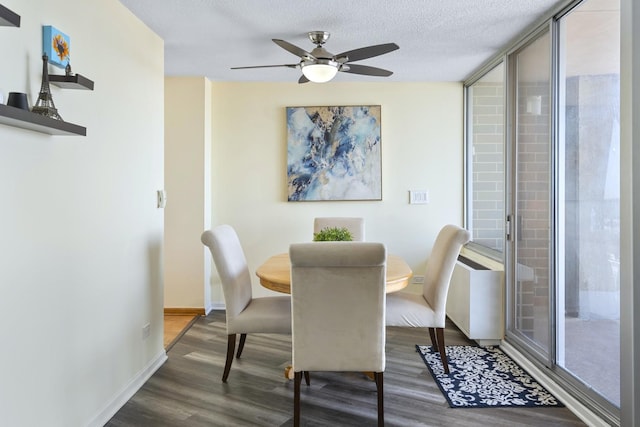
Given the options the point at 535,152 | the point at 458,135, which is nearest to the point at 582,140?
the point at 535,152

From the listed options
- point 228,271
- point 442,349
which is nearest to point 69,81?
point 228,271

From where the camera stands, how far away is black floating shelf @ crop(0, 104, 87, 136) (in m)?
1.45

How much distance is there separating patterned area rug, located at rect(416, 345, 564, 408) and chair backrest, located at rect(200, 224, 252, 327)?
4.45ft

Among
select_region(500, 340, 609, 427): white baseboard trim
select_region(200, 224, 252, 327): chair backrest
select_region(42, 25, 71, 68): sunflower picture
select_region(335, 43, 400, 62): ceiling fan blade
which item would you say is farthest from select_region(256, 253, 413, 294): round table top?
select_region(42, 25, 71, 68): sunflower picture

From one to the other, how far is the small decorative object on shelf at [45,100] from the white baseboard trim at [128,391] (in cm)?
149

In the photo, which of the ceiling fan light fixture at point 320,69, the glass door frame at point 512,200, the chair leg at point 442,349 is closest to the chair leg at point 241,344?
the chair leg at point 442,349

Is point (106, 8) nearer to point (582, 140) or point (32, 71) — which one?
point (32, 71)

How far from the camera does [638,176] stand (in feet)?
6.15

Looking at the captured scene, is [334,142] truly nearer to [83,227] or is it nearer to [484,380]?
[484,380]

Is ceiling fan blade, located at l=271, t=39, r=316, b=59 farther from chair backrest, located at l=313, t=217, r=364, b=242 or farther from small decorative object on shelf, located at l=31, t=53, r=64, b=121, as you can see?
chair backrest, located at l=313, t=217, r=364, b=242

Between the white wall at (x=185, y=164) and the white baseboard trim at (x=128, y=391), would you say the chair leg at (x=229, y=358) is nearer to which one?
the white baseboard trim at (x=128, y=391)

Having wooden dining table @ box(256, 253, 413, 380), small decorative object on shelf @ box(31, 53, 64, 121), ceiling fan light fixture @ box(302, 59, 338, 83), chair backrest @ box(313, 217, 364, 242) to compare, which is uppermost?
ceiling fan light fixture @ box(302, 59, 338, 83)

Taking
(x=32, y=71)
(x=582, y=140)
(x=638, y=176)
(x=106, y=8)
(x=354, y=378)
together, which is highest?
(x=106, y=8)

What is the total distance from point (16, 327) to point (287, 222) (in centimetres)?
302
